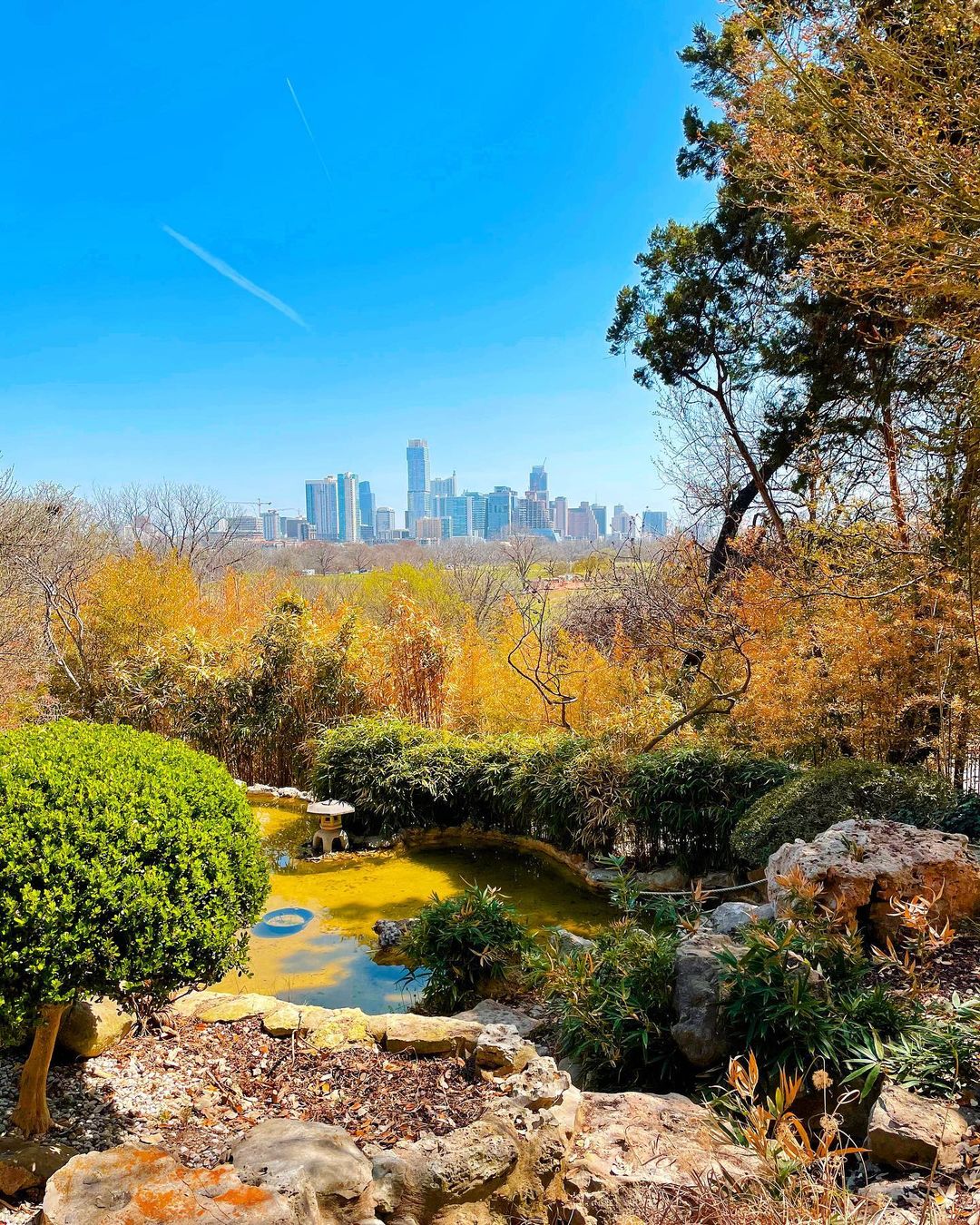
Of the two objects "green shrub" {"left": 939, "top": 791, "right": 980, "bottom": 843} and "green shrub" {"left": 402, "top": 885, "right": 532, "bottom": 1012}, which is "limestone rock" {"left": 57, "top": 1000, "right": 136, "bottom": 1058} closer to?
"green shrub" {"left": 402, "top": 885, "right": 532, "bottom": 1012}

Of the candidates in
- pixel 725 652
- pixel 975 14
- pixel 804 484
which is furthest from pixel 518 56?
pixel 725 652

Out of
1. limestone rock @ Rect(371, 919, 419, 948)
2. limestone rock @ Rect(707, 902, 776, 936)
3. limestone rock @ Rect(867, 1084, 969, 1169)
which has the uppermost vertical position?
limestone rock @ Rect(867, 1084, 969, 1169)

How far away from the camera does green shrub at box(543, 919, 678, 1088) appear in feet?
9.51

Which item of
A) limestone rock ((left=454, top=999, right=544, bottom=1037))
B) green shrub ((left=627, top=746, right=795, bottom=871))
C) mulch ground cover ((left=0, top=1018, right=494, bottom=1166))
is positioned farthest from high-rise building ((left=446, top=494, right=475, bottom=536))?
mulch ground cover ((left=0, top=1018, right=494, bottom=1166))

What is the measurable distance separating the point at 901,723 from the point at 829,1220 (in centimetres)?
453

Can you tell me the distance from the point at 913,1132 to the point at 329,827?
5.10 meters

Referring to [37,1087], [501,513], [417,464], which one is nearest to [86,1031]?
[37,1087]

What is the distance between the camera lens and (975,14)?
2596mm

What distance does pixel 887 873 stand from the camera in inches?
130

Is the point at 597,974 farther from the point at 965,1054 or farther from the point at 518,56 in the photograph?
the point at 518,56

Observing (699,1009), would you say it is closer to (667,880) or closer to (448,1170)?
(448,1170)

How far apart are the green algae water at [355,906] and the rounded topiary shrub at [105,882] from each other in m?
1.12

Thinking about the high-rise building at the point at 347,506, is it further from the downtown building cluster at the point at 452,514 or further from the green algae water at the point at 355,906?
the green algae water at the point at 355,906

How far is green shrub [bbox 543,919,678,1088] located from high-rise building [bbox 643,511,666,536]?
858 centimetres
